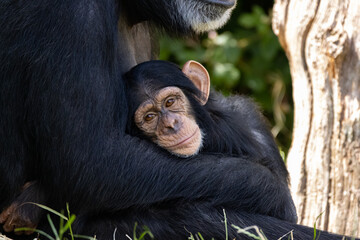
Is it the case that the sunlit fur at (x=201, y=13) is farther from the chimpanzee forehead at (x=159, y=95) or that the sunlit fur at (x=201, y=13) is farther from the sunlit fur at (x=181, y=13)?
the chimpanzee forehead at (x=159, y=95)

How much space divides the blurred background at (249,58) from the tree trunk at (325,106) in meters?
3.19

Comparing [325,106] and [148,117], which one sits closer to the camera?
[148,117]

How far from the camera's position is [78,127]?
162 inches

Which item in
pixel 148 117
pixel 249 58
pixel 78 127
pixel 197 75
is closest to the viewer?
pixel 78 127

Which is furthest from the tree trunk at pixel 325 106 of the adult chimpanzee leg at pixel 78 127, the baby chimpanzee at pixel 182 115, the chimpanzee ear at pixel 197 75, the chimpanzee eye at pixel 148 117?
the chimpanzee eye at pixel 148 117

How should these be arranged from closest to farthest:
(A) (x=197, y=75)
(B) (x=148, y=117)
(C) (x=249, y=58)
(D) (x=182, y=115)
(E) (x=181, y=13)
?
(B) (x=148, y=117) < (D) (x=182, y=115) < (E) (x=181, y=13) < (A) (x=197, y=75) < (C) (x=249, y=58)

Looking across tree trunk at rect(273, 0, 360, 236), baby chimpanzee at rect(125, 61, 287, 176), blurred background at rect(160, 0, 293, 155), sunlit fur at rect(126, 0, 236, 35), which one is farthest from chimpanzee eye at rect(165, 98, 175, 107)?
blurred background at rect(160, 0, 293, 155)

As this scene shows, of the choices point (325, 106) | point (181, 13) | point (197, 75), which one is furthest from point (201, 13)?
point (325, 106)

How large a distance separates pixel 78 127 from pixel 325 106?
8.06ft

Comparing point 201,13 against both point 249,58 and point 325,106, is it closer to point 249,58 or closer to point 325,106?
point 325,106

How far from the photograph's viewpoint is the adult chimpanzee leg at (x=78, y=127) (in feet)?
13.5

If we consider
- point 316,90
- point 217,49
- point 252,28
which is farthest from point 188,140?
point 252,28

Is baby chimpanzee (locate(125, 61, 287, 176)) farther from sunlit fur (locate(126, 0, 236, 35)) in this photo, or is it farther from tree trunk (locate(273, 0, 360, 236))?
tree trunk (locate(273, 0, 360, 236))

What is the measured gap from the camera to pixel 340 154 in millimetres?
5715
